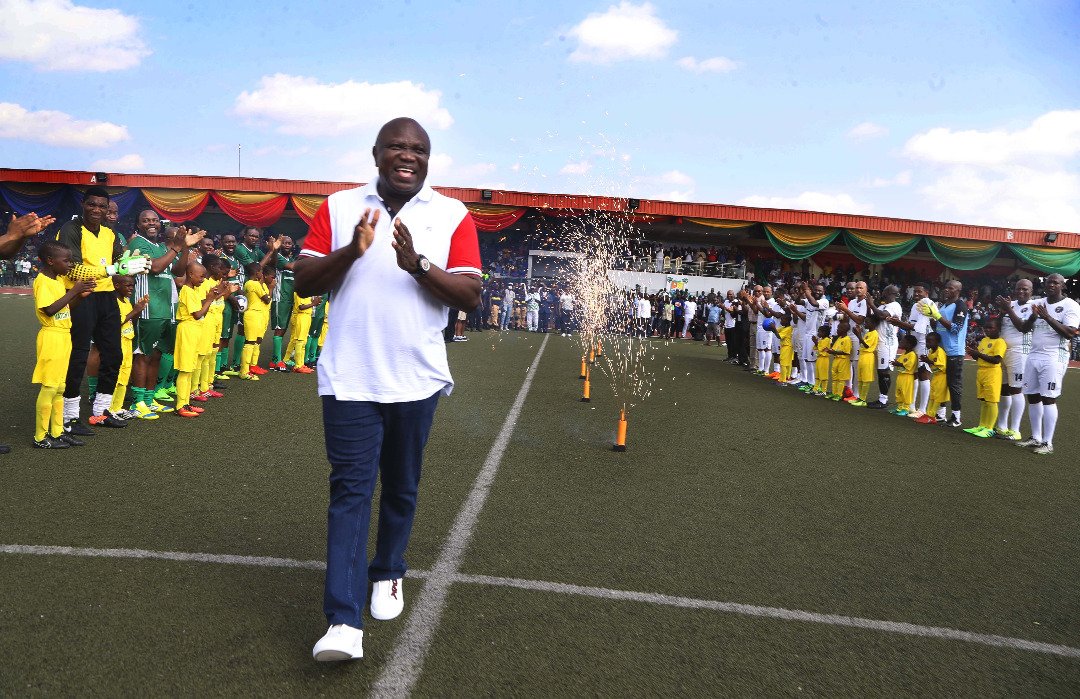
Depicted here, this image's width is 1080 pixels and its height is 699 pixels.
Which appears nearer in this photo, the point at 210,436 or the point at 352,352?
the point at 352,352

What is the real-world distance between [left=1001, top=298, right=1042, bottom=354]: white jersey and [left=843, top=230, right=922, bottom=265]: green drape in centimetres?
2100

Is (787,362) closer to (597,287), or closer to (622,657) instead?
(622,657)

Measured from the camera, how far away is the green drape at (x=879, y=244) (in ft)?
95.1

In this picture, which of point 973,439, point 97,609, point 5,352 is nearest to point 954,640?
point 97,609

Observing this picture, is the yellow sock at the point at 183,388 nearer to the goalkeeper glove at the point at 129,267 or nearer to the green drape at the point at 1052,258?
the goalkeeper glove at the point at 129,267

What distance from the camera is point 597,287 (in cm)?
3303

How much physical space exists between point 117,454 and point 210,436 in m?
0.94

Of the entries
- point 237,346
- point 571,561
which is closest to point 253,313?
point 237,346

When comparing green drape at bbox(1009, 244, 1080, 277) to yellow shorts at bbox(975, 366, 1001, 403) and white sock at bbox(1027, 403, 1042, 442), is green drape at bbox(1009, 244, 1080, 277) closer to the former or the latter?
yellow shorts at bbox(975, 366, 1001, 403)

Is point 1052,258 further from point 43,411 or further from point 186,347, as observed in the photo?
point 43,411

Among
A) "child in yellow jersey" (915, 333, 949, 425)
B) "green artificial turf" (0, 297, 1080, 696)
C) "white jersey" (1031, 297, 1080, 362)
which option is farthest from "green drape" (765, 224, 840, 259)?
"green artificial turf" (0, 297, 1080, 696)

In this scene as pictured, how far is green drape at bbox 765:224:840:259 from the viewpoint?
29.6 meters

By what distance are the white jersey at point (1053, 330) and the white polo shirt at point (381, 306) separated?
8287 mm

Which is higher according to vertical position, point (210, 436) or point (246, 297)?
point (246, 297)
